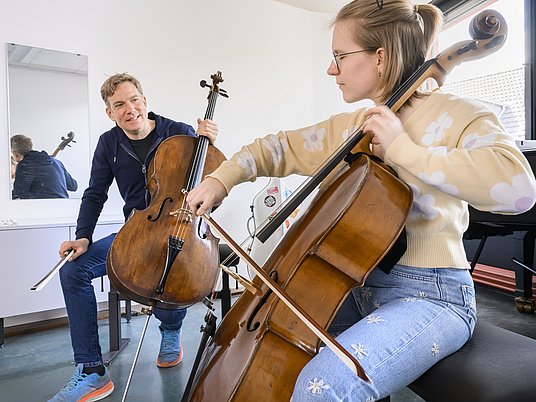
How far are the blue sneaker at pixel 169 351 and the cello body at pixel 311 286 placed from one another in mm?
1190

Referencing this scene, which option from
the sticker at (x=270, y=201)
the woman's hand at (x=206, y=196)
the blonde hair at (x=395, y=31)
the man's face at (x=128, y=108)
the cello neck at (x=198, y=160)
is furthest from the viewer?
the sticker at (x=270, y=201)

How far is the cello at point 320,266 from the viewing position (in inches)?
30.2

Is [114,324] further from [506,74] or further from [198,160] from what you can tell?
[506,74]

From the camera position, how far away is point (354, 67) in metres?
0.99

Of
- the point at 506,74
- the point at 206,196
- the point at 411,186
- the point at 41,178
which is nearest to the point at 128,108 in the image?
the point at 206,196

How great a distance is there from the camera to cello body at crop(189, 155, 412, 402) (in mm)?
760

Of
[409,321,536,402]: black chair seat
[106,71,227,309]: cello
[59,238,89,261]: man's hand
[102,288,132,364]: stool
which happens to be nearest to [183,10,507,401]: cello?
[409,321,536,402]: black chair seat

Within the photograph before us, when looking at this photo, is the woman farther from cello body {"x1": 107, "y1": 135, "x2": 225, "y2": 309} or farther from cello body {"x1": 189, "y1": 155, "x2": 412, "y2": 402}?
cello body {"x1": 107, "y1": 135, "x2": 225, "y2": 309}

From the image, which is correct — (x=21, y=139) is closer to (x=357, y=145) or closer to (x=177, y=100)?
(x=177, y=100)

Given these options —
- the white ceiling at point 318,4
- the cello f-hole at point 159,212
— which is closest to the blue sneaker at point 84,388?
the cello f-hole at point 159,212

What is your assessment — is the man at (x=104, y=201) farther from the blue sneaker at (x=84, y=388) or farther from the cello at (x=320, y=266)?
the cello at (x=320, y=266)

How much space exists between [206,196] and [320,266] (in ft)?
1.23

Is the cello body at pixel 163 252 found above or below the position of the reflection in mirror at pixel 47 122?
below

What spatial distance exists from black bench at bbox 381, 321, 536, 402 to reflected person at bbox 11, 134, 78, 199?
2.57m
